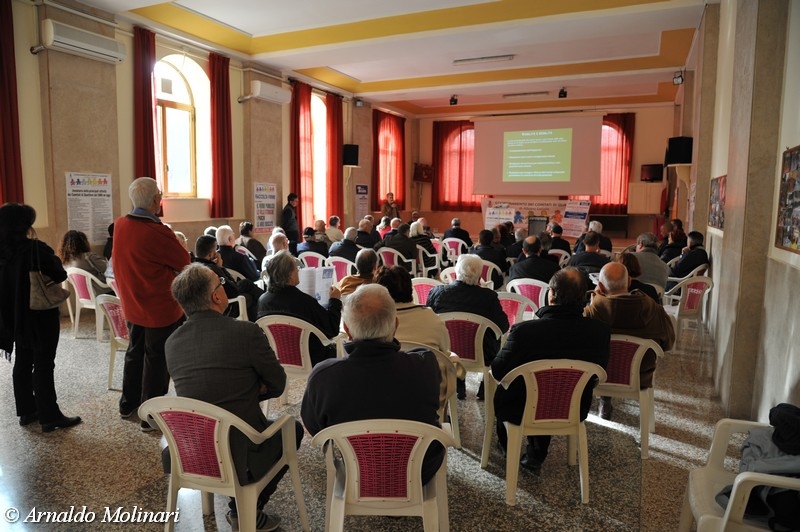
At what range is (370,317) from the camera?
1.98 metres

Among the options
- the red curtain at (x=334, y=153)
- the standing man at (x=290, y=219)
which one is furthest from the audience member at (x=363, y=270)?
the red curtain at (x=334, y=153)

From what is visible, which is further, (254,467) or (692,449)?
(692,449)

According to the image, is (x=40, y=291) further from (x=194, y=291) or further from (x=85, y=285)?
(x=85, y=285)

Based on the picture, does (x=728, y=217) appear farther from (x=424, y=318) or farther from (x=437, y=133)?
(x=437, y=133)

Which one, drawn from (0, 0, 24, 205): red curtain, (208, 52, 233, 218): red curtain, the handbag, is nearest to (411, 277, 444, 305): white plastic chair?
the handbag

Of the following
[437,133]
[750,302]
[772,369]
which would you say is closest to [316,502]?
[772,369]

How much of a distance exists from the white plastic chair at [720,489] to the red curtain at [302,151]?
30.8 ft

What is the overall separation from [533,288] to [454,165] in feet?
40.2

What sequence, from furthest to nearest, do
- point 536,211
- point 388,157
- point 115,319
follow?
1. point 388,157
2. point 536,211
3. point 115,319

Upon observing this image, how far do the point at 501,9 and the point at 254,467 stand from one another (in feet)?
21.9

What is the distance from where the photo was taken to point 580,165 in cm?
1369

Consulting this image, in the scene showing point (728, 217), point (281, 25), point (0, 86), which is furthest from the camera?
point (281, 25)

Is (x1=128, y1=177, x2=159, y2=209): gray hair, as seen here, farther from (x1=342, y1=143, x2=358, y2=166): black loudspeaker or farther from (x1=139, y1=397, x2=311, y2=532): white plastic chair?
(x1=342, y1=143, x2=358, y2=166): black loudspeaker

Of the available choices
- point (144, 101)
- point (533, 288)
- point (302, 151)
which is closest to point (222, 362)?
point (533, 288)
